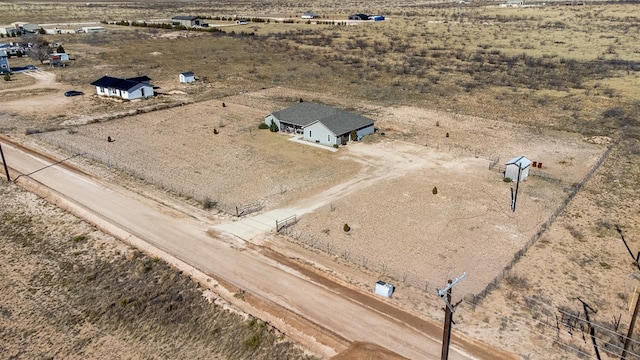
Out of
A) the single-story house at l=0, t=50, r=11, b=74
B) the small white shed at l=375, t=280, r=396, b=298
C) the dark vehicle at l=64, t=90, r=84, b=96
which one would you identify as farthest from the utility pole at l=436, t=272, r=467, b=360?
the single-story house at l=0, t=50, r=11, b=74

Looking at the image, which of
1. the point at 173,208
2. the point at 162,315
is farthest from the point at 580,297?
the point at 173,208

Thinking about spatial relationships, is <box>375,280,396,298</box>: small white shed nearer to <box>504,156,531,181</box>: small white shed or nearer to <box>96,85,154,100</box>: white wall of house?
<box>504,156,531,181</box>: small white shed

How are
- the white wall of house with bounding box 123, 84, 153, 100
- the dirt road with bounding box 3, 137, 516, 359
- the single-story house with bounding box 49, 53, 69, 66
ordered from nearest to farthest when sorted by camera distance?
the dirt road with bounding box 3, 137, 516, 359, the white wall of house with bounding box 123, 84, 153, 100, the single-story house with bounding box 49, 53, 69, 66

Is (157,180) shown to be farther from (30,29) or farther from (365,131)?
(30,29)

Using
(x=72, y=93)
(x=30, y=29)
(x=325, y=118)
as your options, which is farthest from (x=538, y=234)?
(x=30, y=29)

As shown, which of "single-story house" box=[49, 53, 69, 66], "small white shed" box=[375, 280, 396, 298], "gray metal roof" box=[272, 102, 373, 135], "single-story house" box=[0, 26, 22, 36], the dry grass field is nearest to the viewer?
"small white shed" box=[375, 280, 396, 298]

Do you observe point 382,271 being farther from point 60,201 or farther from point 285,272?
point 60,201

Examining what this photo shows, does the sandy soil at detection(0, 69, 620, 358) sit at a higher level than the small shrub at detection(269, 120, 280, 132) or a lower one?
lower

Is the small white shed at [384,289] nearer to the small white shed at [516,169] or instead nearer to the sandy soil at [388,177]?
the sandy soil at [388,177]

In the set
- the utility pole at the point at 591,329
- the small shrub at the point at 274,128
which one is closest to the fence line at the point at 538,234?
the utility pole at the point at 591,329
